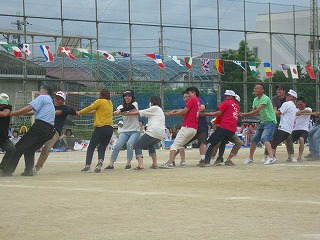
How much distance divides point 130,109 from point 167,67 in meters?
18.5

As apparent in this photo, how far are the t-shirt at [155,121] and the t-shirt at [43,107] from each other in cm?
217

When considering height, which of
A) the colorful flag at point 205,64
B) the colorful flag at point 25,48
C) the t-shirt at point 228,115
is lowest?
the t-shirt at point 228,115

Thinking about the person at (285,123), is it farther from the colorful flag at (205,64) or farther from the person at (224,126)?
the colorful flag at (205,64)

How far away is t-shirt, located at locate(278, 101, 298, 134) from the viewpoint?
60.8 ft

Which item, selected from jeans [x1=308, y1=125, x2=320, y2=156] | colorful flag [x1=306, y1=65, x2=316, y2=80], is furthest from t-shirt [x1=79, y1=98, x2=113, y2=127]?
colorful flag [x1=306, y1=65, x2=316, y2=80]

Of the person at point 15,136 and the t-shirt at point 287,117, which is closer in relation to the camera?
the t-shirt at point 287,117

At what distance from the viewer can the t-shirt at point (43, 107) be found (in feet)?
50.7

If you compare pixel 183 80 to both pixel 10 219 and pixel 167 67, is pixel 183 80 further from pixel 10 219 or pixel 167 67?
pixel 10 219

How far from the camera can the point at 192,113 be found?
17.4 m

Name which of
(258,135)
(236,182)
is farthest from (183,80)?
(236,182)

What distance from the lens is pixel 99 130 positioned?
16.4 meters

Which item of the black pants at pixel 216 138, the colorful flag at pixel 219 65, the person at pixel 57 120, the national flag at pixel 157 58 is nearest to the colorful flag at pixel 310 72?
the colorful flag at pixel 219 65

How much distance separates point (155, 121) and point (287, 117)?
3.46 metres

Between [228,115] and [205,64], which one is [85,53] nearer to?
[205,64]
